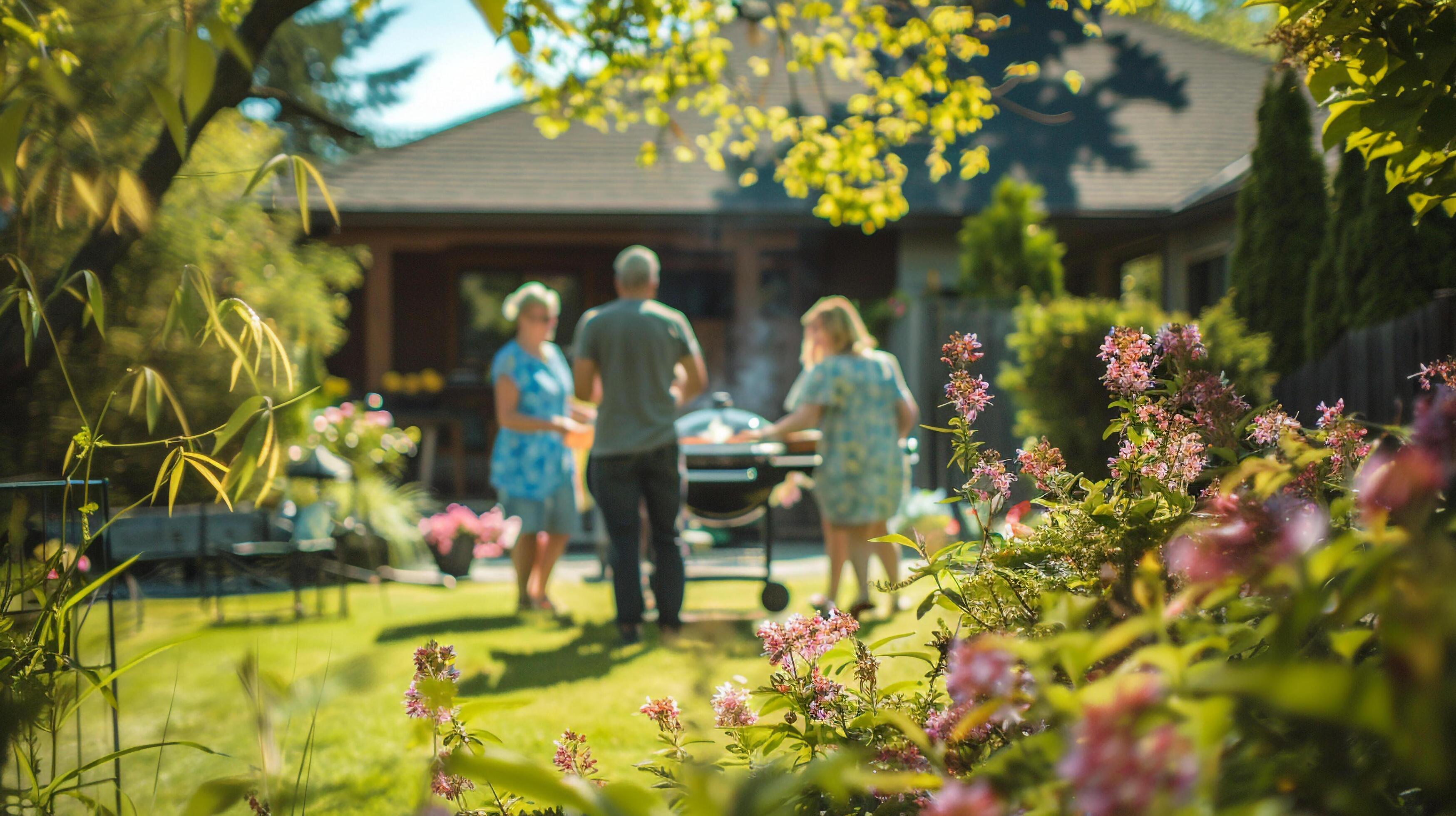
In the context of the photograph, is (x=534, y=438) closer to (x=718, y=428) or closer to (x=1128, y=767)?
(x=718, y=428)

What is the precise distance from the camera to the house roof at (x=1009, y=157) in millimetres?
11836

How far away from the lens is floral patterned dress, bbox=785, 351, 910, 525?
5.64 m

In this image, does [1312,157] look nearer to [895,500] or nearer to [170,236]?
[895,500]

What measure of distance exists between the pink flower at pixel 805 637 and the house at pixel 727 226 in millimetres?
8823

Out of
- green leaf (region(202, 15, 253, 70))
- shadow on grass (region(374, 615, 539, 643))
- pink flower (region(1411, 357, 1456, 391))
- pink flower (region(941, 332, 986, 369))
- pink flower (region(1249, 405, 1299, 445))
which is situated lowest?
shadow on grass (region(374, 615, 539, 643))

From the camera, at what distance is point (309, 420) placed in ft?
24.5

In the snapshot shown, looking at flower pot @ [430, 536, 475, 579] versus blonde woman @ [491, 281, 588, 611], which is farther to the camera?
flower pot @ [430, 536, 475, 579]

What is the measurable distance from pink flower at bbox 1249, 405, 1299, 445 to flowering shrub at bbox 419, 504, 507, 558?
5996 mm

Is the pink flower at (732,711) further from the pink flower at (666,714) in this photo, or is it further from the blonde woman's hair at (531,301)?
the blonde woman's hair at (531,301)

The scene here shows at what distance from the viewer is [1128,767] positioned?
0.58m

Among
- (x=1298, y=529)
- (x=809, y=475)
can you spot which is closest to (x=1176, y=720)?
(x=1298, y=529)

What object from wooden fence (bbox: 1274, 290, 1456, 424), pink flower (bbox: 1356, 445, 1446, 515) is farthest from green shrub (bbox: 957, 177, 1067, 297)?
pink flower (bbox: 1356, 445, 1446, 515)

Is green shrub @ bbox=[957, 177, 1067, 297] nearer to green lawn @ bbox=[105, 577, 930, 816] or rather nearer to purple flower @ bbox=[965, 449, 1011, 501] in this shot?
green lawn @ bbox=[105, 577, 930, 816]

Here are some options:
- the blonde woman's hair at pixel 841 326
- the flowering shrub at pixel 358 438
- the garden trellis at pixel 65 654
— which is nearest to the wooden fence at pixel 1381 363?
the blonde woman's hair at pixel 841 326
